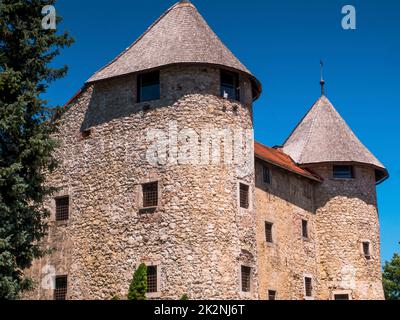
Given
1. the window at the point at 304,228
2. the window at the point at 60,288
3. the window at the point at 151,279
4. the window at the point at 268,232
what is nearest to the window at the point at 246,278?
the window at the point at 151,279

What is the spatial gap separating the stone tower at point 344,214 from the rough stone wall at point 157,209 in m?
9.67

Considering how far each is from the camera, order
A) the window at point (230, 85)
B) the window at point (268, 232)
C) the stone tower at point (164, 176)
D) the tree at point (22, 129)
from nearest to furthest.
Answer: the tree at point (22, 129) → the stone tower at point (164, 176) → the window at point (230, 85) → the window at point (268, 232)

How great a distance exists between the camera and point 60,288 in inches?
1139

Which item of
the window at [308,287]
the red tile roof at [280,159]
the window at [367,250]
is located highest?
the red tile roof at [280,159]

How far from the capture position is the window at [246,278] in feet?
88.0

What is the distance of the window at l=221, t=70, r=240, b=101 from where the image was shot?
2834 centimetres

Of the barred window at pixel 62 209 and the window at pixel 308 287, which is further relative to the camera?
the window at pixel 308 287

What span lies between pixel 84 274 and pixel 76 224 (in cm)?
230

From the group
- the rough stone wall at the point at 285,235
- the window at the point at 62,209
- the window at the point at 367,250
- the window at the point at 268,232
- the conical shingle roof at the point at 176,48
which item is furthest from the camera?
the window at the point at 367,250

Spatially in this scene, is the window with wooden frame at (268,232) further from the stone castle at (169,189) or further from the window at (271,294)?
the window at (271,294)

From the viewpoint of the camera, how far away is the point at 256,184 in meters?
31.5

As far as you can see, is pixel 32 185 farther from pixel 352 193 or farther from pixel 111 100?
pixel 352 193

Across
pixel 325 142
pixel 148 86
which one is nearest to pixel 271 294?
pixel 325 142
